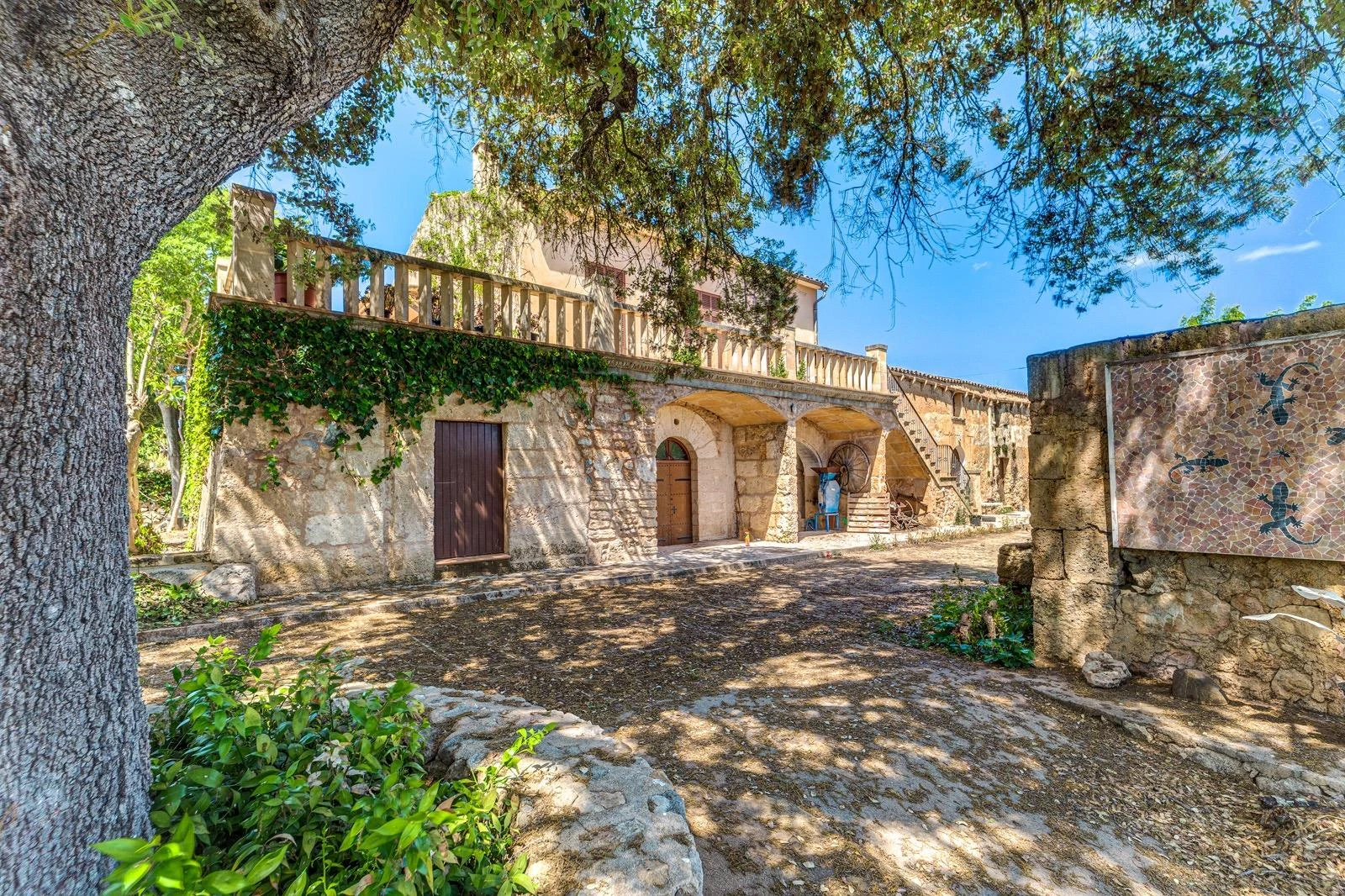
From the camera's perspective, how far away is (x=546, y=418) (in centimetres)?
781

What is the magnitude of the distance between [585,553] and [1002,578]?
5112mm

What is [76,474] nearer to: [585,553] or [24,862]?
[24,862]

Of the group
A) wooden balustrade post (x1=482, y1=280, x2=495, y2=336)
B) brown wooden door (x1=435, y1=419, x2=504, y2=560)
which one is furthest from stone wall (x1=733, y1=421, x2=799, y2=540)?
wooden balustrade post (x1=482, y1=280, x2=495, y2=336)

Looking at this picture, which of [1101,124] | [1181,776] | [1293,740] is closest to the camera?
[1181,776]

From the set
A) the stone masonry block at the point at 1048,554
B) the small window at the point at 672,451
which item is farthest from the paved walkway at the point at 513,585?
the stone masonry block at the point at 1048,554

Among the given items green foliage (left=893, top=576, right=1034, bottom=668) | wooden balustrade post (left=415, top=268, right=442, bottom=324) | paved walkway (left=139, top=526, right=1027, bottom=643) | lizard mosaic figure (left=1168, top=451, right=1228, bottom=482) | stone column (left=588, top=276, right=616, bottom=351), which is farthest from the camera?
stone column (left=588, top=276, right=616, bottom=351)

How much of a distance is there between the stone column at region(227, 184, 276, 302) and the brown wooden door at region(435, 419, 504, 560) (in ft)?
7.27

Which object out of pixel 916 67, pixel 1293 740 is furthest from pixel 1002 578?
pixel 916 67

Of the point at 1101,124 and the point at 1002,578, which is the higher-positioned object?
the point at 1101,124

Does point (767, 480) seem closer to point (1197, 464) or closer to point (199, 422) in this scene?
point (1197, 464)

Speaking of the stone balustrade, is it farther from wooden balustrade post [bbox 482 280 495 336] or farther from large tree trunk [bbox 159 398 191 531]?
large tree trunk [bbox 159 398 191 531]

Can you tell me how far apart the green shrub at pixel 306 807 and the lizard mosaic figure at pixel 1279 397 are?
3867mm

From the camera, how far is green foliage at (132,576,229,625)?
15.9 feet

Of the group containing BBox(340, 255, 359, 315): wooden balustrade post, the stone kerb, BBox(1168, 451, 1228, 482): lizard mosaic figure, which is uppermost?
BBox(340, 255, 359, 315): wooden balustrade post
